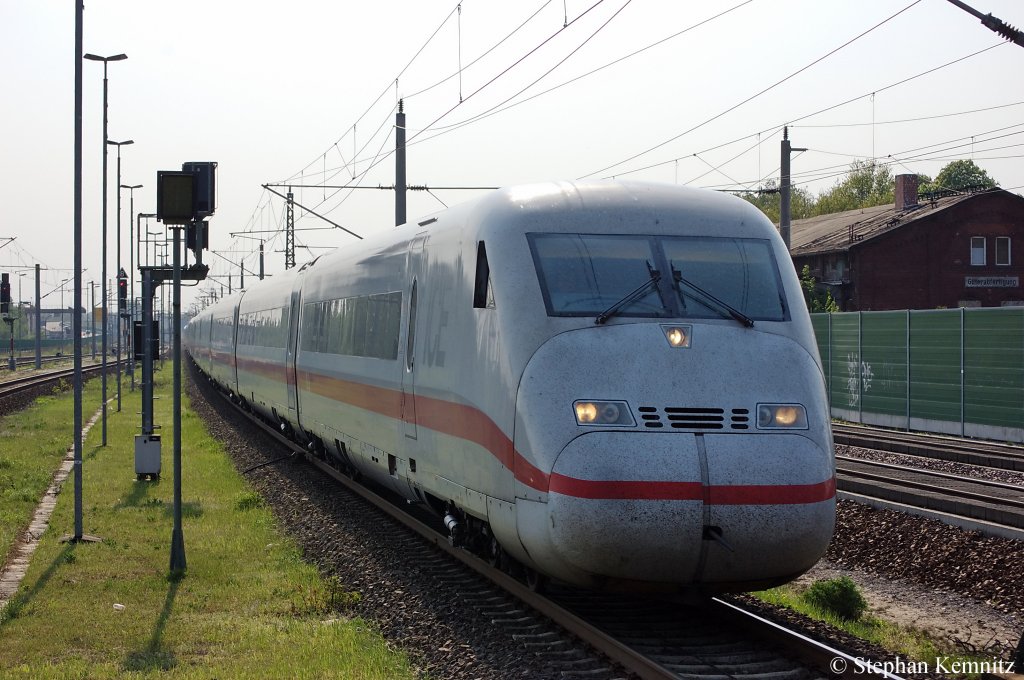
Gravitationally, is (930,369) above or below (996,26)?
below

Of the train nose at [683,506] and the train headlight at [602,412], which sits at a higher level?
the train headlight at [602,412]

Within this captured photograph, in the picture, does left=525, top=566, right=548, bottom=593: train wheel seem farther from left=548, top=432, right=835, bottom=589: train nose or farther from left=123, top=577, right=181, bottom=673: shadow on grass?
left=123, top=577, right=181, bottom=673: shadow on grass

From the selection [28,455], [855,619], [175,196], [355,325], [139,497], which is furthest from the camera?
[28,455]

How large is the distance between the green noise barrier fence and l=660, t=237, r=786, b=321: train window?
1543 centimetres

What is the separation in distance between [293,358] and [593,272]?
1196 centimetres

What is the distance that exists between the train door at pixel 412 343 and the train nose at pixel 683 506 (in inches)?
152

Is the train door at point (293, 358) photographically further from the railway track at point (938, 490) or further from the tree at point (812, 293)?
the tree at point (812, 293)

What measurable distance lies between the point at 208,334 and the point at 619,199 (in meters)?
39.3

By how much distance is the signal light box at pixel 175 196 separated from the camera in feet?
39.7

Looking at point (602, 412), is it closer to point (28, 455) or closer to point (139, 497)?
point (139, 497)

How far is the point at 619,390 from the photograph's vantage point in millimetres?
7895

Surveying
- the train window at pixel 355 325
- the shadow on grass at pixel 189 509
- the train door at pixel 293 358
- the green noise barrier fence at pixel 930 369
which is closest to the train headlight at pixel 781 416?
the train window at pixel 355 325

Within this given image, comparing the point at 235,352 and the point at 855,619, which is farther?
the point at 235,352

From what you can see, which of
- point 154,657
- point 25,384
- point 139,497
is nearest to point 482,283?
point 154,657
